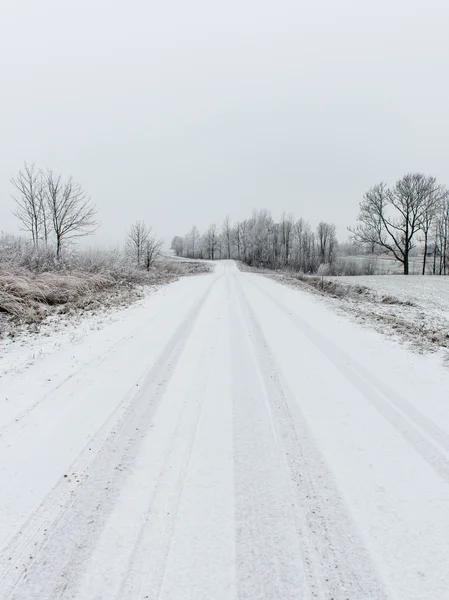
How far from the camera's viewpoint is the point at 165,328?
712 cm

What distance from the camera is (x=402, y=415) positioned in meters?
3.41

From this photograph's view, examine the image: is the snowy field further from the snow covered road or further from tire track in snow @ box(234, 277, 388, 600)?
tire track in snow @ box(234, 277, 388, 600)

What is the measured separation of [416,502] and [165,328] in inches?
225

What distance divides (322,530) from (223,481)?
2.48 feet

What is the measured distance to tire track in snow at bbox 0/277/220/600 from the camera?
1.61 m

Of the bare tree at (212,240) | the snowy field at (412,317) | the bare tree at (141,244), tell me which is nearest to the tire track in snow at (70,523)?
the snowy field at (412,317)

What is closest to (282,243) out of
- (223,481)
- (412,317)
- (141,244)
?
(141,244)

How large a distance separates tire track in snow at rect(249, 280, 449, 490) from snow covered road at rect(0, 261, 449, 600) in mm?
20

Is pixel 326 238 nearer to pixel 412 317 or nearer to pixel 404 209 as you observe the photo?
pixel 404 209

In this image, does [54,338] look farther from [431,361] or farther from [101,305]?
[431,361]

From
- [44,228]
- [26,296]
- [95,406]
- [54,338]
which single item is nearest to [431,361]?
[95,406]

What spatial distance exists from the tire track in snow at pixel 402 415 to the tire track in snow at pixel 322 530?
3.22 feet

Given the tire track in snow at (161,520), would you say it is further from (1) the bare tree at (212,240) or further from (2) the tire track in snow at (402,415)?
(1) the bare tree at (212,240)

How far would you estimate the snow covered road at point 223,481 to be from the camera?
1.64 m
